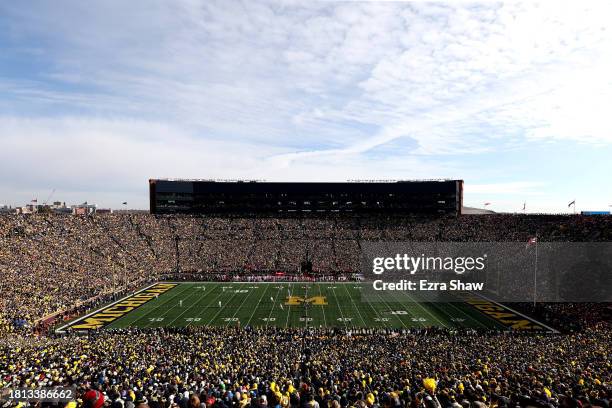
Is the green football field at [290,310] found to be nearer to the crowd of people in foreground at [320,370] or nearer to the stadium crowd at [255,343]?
the stadium crowd at [255,343]

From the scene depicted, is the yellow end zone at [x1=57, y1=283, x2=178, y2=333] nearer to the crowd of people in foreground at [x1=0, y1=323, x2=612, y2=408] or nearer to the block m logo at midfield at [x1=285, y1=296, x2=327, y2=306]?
the crowd of people in foreground at [x1=0, y1=323, x2=612, y2=408]

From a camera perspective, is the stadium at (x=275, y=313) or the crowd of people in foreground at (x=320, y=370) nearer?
the crowd of people in foreground at (x=320, y=370)

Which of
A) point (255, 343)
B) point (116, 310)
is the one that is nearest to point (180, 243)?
point (116, 310)

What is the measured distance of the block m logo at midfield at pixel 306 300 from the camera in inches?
1624

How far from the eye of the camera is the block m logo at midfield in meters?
41.2

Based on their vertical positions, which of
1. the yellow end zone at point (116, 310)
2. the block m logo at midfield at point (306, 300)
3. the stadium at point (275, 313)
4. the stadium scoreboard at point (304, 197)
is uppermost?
the stadium scoreboard at point (304, 197)

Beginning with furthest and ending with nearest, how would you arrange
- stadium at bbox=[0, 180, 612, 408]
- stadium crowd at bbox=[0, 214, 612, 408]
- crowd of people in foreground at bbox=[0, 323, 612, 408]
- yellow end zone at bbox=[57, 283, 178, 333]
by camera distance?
yellow end zone at bbox=[57, 283, 178, 333]
stadium at bbox=[0, 180, 612, 408]
stadium crowd at bbox=[0, 214, 612, 408]
crowd of people in foreground at bbox=[0, 323, 612, 408]

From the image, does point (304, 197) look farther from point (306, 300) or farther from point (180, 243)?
point (306, 300)

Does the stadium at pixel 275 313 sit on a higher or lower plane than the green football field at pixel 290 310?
higher

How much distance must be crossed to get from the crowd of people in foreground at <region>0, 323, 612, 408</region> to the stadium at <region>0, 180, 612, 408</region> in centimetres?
12

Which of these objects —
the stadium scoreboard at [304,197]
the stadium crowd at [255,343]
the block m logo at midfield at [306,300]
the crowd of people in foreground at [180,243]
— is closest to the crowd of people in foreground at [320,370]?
the stadium crowd at [255,343]

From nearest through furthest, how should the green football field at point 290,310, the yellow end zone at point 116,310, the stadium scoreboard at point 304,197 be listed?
the yellow end zone at point 116,310
the green football field at point 290,310
the stadium scoreboard at point 304,197

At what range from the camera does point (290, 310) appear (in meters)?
38.5

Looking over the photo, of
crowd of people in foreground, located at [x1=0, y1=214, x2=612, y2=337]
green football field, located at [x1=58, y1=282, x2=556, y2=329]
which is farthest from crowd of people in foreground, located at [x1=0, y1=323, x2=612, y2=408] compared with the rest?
crowd of people in foreground, located at [x1=0, y1=214, x2=612, y2=337]
